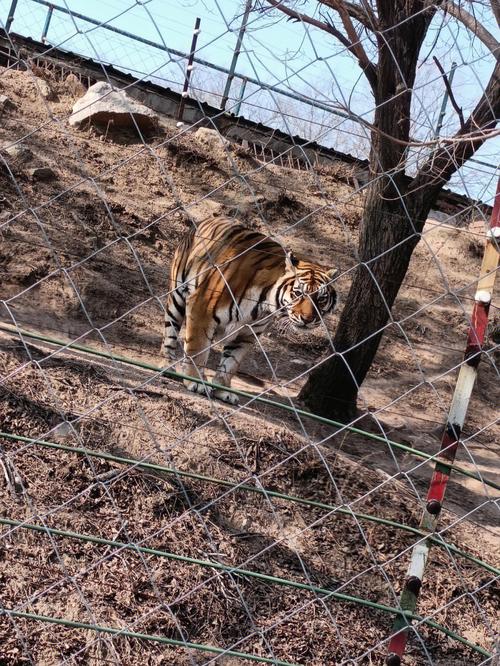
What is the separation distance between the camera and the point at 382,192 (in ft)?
18.9

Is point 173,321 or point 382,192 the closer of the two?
point 382,192

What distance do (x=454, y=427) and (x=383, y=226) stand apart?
3.44 metres

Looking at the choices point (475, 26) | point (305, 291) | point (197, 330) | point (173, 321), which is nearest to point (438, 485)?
point (475, 26)

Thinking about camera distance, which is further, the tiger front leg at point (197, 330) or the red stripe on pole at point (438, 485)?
the tiger front leg at point (197, 330)

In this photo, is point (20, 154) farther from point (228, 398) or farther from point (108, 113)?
point (228, 398)

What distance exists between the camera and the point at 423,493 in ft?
16.5

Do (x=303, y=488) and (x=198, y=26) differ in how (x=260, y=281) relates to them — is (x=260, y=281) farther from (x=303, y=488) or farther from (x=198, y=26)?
(x=198, y=26)

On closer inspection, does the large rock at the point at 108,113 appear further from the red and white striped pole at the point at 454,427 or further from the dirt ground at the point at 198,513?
the red and white striped pole at the point at 454,427

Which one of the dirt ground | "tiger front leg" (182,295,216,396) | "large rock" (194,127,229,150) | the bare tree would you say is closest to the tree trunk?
the bare tree

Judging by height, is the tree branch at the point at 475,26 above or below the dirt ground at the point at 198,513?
above

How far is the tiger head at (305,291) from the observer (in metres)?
6.11

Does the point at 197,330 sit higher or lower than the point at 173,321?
higher

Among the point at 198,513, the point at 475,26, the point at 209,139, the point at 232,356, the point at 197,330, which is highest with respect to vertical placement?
the point at 475,26

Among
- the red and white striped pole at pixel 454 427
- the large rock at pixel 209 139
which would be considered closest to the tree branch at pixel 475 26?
the red and white striped pole at pixel 454 427
